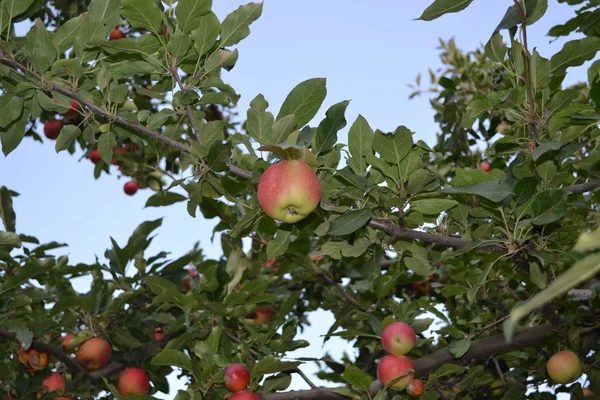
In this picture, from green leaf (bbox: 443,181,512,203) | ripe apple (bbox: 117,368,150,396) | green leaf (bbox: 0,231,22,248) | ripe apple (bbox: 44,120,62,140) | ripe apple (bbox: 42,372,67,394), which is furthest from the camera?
ripe apple (bbox: 44,120,62,140)

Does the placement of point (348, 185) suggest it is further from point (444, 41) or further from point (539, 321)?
point (444, 41)

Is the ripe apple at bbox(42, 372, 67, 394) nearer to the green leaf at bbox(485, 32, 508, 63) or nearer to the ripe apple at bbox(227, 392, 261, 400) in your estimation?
the ripe apple at bbox(227, 392, 261, 400)

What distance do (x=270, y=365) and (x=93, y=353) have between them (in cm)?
139

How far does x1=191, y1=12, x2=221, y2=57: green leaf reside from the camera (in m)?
2.20

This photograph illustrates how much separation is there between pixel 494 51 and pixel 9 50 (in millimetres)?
1695

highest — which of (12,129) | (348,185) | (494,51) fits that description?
(12,129)

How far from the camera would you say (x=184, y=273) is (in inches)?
158

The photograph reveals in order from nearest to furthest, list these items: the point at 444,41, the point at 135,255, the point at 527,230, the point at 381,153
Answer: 1. the point at 381,153
2. the point at 527,230
3. the point at 135,255
4. the point at 444,41

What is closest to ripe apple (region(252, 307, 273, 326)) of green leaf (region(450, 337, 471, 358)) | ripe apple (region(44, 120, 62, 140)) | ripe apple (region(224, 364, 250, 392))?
ripe apple (region(224, 364, 250, 392))

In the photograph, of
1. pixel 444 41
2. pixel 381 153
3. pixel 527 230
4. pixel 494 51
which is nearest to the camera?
pixel 381 153

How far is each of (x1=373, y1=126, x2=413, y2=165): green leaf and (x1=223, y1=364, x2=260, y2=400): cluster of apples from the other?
1.16m

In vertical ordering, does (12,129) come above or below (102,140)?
above

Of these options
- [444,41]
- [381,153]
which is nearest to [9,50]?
[381,153]

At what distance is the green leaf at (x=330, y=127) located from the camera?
6.78ft
